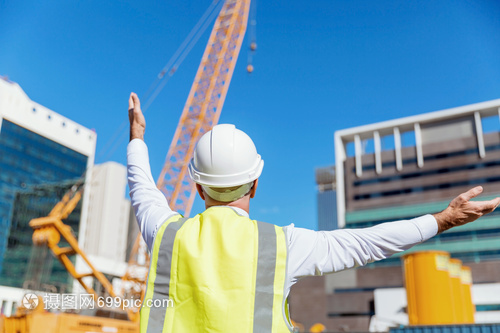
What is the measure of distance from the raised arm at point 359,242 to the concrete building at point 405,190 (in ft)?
184

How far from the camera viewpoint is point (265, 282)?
1513mm

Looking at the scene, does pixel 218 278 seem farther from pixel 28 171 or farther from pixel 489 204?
pixel 28 171

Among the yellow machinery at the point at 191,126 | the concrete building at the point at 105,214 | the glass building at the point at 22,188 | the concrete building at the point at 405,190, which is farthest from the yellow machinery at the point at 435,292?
the concrete building at the point at 105,214

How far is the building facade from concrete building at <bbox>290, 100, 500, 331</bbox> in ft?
125

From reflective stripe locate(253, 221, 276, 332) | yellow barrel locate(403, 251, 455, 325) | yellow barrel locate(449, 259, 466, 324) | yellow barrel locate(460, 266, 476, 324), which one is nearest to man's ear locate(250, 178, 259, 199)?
reflective stripe locate(253, 221, 276, 332)

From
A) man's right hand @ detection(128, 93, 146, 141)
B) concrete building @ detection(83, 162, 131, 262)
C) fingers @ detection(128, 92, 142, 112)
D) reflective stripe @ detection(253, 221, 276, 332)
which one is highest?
concrete building @ detection(83, 162, 131, 262)

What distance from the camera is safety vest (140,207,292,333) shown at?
1.48 meters

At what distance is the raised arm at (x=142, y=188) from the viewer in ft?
5.65

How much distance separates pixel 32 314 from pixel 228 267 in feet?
53.3

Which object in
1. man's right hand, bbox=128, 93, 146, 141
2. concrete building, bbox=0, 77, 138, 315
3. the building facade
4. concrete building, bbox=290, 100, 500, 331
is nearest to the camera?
man's right hand, bbox=128, 93, 146, 141

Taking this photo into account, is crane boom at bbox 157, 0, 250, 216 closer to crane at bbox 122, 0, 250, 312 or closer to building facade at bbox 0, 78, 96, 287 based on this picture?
crane at bbox 122, 0, 250, 312

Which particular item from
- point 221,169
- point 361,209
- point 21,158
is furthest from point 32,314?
point 21,158

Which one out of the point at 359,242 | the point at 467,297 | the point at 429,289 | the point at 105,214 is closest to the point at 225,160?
the point at 359,242

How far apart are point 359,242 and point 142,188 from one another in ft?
2.64
